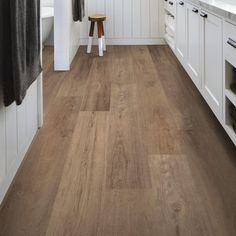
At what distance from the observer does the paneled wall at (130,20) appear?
545 centimetres

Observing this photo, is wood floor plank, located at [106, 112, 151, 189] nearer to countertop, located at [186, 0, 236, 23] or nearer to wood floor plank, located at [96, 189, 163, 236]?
wood floor plank, located at [96, 189, 163, 236]

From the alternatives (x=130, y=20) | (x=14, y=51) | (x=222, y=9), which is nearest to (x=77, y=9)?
(x=130, y=20)

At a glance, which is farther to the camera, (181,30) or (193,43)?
(181,30)

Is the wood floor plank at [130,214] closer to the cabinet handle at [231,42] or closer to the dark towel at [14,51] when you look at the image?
the dark towel at [14,51]

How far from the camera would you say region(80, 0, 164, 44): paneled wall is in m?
5.45

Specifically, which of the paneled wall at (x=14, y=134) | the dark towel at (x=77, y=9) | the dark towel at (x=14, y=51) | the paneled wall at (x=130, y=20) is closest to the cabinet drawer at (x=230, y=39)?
the dark towel at (x=14, y=51)

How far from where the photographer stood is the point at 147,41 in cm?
563

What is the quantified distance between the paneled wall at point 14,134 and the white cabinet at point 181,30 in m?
1.70

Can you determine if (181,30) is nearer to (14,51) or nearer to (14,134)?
(14,134)

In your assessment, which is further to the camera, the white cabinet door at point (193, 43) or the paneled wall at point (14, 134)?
the white cabinet door at point (193, 43)

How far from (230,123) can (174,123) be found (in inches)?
20.8

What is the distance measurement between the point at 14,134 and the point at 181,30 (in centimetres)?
230

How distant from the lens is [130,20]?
18.1 ft

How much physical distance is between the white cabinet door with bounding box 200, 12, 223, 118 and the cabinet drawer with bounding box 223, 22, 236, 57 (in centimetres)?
11
